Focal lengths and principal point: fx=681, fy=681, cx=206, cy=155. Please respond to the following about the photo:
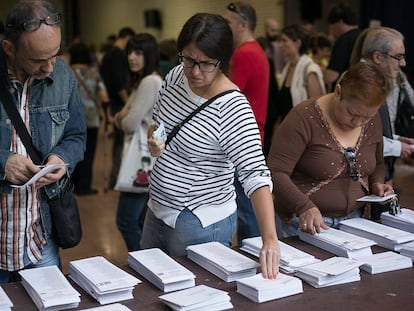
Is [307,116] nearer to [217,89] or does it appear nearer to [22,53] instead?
[217,89]

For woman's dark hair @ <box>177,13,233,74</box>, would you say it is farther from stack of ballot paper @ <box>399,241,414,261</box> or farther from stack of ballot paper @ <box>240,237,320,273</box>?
stack of ballot paper @ <box>399,241,414,261</box>

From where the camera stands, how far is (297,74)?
16.5ft

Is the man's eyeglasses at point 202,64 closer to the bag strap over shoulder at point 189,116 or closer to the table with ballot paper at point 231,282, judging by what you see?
the bag strap over shoulder at point 189,116

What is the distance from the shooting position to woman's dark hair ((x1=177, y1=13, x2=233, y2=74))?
6.89 ft

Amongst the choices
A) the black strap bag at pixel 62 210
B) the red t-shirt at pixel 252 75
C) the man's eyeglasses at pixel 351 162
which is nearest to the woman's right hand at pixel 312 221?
the man's eyeglasses at pixel 351 162

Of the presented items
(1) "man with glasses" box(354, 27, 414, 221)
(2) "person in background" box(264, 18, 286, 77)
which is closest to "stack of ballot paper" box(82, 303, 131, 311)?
(1) "man with glasses" box(354, 27, 414, 221)

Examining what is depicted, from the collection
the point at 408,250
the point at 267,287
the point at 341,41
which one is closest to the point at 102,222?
the point at 341,41

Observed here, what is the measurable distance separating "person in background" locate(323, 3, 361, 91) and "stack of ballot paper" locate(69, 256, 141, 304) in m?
3.03

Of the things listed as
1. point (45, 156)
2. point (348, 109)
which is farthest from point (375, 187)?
point (45, 156)

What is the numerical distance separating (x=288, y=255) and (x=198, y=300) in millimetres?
490

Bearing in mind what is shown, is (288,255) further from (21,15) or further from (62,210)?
(21,15)

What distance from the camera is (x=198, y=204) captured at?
2.29 meters

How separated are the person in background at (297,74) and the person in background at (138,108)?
1.50 metres

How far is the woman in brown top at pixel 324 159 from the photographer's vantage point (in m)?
2.53
